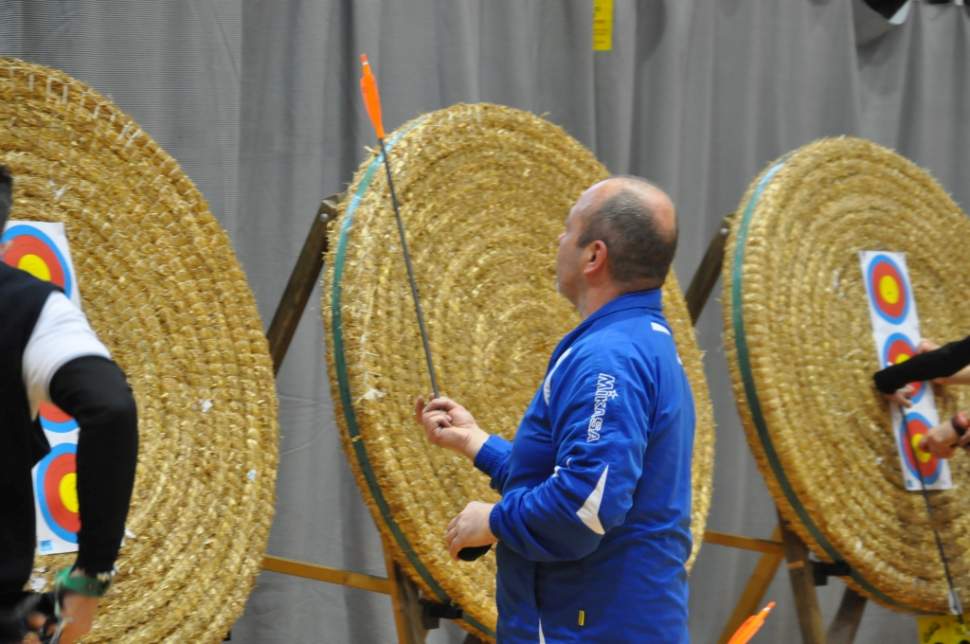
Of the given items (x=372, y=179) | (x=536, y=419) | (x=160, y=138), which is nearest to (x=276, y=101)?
(x=160, y=138)

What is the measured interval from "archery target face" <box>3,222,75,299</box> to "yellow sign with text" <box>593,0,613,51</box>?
1.50m

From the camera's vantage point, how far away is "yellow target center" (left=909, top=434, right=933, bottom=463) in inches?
103

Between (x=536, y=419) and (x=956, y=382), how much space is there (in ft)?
4.57

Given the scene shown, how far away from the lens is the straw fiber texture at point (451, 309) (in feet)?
6.35

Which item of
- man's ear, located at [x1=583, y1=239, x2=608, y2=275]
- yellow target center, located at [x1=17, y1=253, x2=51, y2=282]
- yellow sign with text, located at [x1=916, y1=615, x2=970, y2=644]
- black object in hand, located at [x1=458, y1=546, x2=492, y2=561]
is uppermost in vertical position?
yellow target center, located at [x1=17, y1=253, x2=51, y2=282]

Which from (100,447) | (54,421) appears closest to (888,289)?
A: (54,421)

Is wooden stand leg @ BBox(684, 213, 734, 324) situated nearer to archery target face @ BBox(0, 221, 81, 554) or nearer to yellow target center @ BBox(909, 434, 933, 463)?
yellow target center @ BBox(909, 434, 933, 463)

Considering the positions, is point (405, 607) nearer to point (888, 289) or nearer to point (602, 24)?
point (888, 289)

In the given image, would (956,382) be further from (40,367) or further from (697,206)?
(40,367)

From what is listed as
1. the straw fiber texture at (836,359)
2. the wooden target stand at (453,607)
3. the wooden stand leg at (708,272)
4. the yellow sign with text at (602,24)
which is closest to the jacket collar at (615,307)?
the wooden target stand at (453,607)

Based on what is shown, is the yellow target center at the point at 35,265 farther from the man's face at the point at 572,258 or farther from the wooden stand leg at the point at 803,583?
the wooden stand leg at the point at 803,583

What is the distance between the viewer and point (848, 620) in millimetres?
2529

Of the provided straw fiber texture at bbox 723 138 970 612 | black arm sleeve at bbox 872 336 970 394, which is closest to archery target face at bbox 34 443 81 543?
straw fiber texture at bbox 723 138 970 612

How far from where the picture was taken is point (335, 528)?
2781 mm
